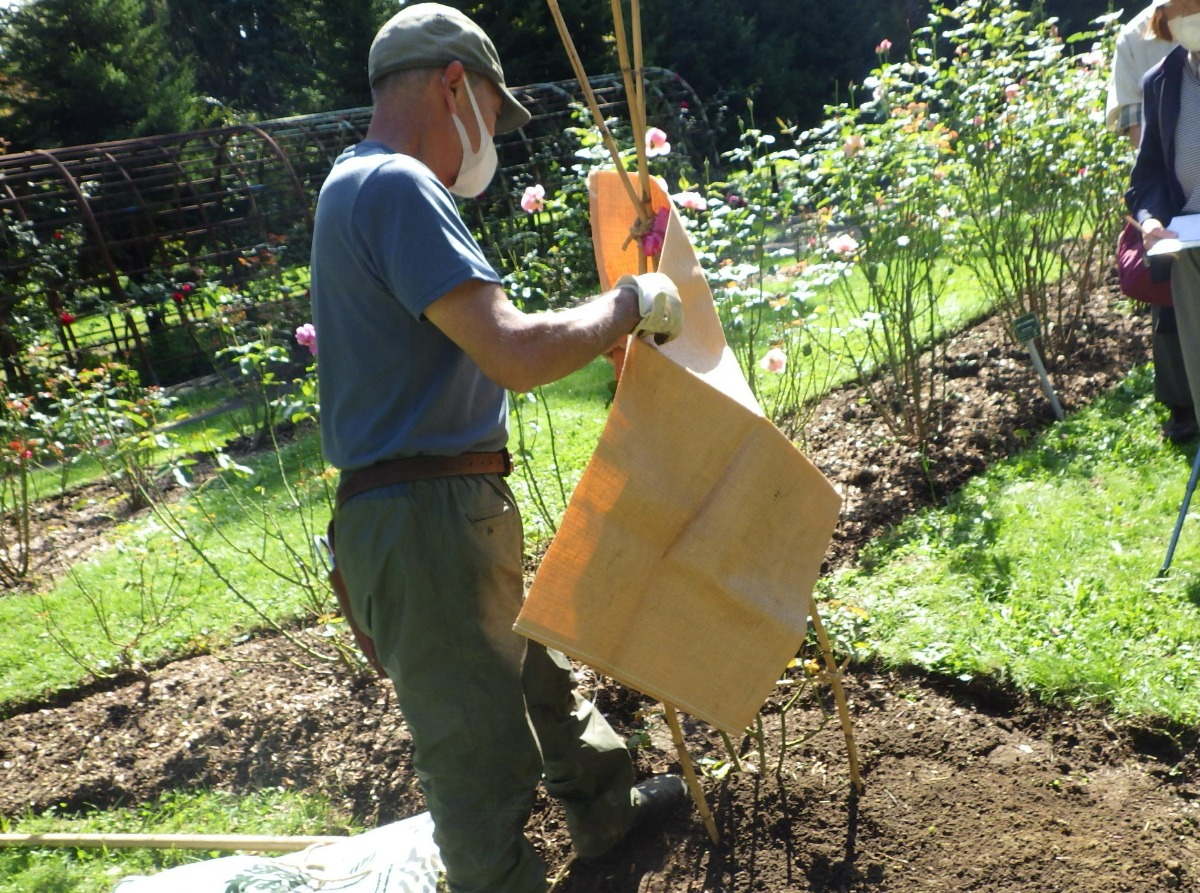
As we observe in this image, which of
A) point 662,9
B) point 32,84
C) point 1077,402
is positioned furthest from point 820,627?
point 32,84

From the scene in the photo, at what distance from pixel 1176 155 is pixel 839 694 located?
2.35 m

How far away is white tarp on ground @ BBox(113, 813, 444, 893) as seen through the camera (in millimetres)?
2717

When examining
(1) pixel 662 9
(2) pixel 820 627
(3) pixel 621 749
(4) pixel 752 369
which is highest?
(1) pixel 662 9

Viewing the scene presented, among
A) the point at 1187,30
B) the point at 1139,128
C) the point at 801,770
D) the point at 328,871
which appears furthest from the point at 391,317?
the point at 1139,128

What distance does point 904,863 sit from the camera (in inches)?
102

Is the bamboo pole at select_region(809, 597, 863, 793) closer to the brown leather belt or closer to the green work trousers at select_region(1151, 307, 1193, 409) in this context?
the brown leather belt


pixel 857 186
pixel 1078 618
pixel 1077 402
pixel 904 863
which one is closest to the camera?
pixel 904 863

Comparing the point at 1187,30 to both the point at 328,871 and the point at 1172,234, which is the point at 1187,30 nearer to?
the point at 1172,234

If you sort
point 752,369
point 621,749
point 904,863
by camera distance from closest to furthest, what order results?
point 904,863 → point 621,749 → point 752,369

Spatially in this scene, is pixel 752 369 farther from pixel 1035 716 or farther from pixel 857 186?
pixel 1035 716

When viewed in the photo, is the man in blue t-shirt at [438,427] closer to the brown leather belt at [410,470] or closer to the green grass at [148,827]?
the brown leather belt at [410,470]

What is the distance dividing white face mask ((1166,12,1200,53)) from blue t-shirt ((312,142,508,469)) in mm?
2731

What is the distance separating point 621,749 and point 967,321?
15.0 ft

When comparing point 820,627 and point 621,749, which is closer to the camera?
point 820,627
